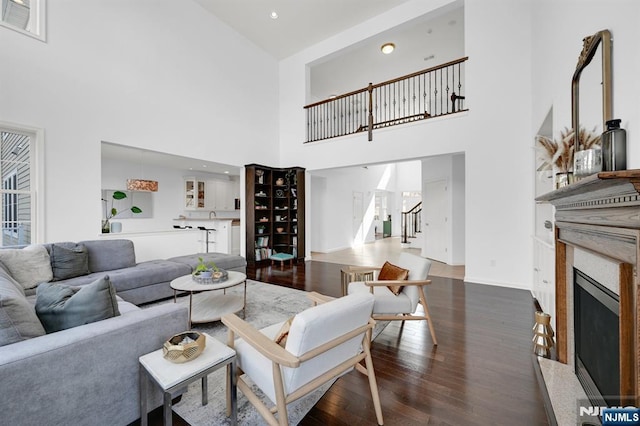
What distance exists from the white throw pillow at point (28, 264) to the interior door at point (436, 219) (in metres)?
6.91

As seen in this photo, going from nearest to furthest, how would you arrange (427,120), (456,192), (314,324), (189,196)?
(314,324) < (427,120) < (456,192) < (189,196)

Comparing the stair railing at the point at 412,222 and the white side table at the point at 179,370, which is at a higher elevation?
the stair railing at the point at 412,222

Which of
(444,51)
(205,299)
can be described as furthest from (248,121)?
(444,51)

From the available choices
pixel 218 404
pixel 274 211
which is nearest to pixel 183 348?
pixel 218 404

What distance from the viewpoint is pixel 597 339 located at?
149 centimetres

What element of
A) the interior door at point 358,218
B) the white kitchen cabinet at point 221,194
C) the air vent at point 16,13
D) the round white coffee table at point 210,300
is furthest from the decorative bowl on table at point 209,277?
the interior door at point 358,218

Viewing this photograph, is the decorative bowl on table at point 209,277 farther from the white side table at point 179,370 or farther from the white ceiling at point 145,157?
the white ceiling at point 145,157

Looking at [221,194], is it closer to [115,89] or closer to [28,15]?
[115,89]

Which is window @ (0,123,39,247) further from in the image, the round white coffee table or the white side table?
the white side table

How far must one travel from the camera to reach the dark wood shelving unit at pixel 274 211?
6.30 m

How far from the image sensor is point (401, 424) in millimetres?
1532

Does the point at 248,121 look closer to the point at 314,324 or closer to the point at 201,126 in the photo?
the point at 201,126

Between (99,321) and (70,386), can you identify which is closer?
(70,386)

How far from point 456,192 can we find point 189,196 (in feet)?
24.5
